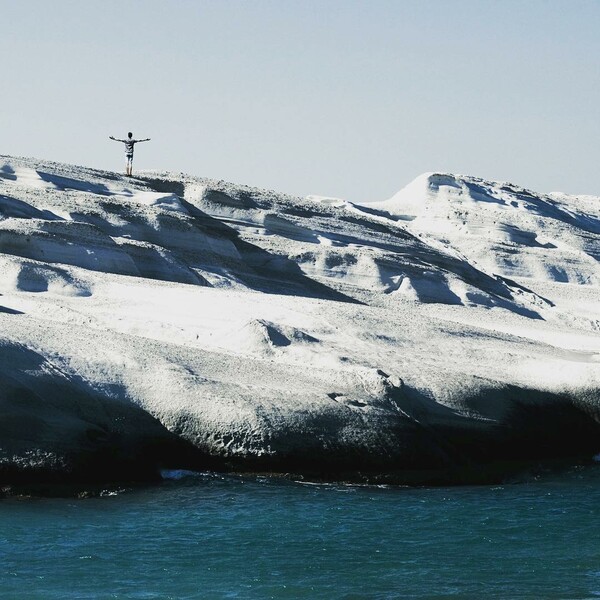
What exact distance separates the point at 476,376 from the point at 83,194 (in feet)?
81.5

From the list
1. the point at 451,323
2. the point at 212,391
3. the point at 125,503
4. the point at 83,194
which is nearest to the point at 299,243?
the point at 83,194

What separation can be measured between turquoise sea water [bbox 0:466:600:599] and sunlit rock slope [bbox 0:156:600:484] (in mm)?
1053

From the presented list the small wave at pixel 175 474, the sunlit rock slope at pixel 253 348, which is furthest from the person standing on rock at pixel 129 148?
the small wave at pixel 175 474

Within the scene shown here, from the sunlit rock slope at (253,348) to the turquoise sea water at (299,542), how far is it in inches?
41.5

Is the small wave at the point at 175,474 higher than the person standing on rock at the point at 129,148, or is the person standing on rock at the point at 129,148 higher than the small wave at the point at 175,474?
the person standing on rock at the point at 129,148

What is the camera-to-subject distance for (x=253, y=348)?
105ft

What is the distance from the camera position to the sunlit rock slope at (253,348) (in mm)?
26516

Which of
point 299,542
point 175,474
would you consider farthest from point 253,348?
point 299,542

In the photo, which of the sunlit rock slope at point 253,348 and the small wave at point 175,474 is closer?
the small wave at point 175,474

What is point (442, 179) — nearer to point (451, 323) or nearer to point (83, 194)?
point (83, 194)

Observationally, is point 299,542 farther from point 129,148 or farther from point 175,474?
point 129,148

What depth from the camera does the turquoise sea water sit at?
1980 cm

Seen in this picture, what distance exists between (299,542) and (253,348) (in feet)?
33.5

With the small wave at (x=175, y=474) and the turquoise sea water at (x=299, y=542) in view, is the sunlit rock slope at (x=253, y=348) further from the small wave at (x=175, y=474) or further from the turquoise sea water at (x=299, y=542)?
the turquoise sea water at (x=299, y=542)
